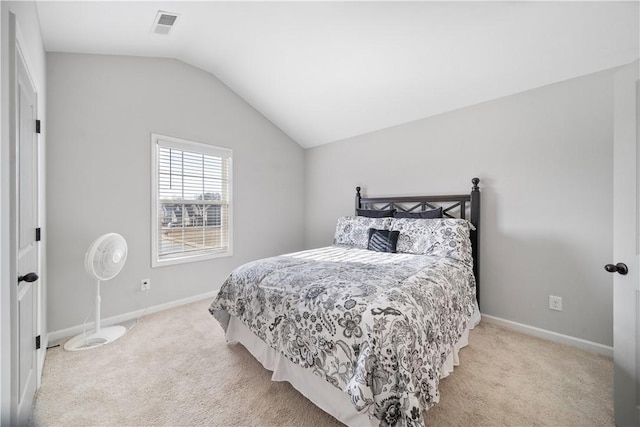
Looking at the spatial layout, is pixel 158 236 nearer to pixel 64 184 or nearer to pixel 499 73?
pixel 64 184

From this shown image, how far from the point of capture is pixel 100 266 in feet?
7.15

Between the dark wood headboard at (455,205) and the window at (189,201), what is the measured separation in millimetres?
2191

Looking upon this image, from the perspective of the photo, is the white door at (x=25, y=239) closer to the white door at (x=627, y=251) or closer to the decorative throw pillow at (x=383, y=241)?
the decorative throw pillow at (x=383, y=241)

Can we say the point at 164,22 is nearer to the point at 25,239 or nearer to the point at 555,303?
the point at 25,239

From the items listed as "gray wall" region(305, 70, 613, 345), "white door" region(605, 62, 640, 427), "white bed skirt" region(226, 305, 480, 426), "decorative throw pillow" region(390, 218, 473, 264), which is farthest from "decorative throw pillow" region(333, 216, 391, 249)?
"white door" region(605, 62, 640, 427)

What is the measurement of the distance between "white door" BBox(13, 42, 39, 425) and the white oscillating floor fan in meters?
0.42

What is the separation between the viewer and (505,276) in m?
2.52

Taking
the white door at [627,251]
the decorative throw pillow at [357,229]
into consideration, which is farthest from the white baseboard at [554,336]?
the decorative throw pillow at [357,229]

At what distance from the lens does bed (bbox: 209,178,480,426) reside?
1104mm

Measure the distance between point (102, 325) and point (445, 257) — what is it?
3.39m

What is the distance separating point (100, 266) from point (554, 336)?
4018 millimetres

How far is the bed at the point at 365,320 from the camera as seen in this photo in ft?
3.62

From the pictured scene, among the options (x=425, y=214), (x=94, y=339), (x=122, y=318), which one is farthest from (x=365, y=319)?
(x=122, y=318)

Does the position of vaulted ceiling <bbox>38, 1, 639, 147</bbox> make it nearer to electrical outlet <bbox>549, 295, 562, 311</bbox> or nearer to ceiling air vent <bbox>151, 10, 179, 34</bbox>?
ceiling air vent <bbox>151, 10, 179, 34</bbox>
